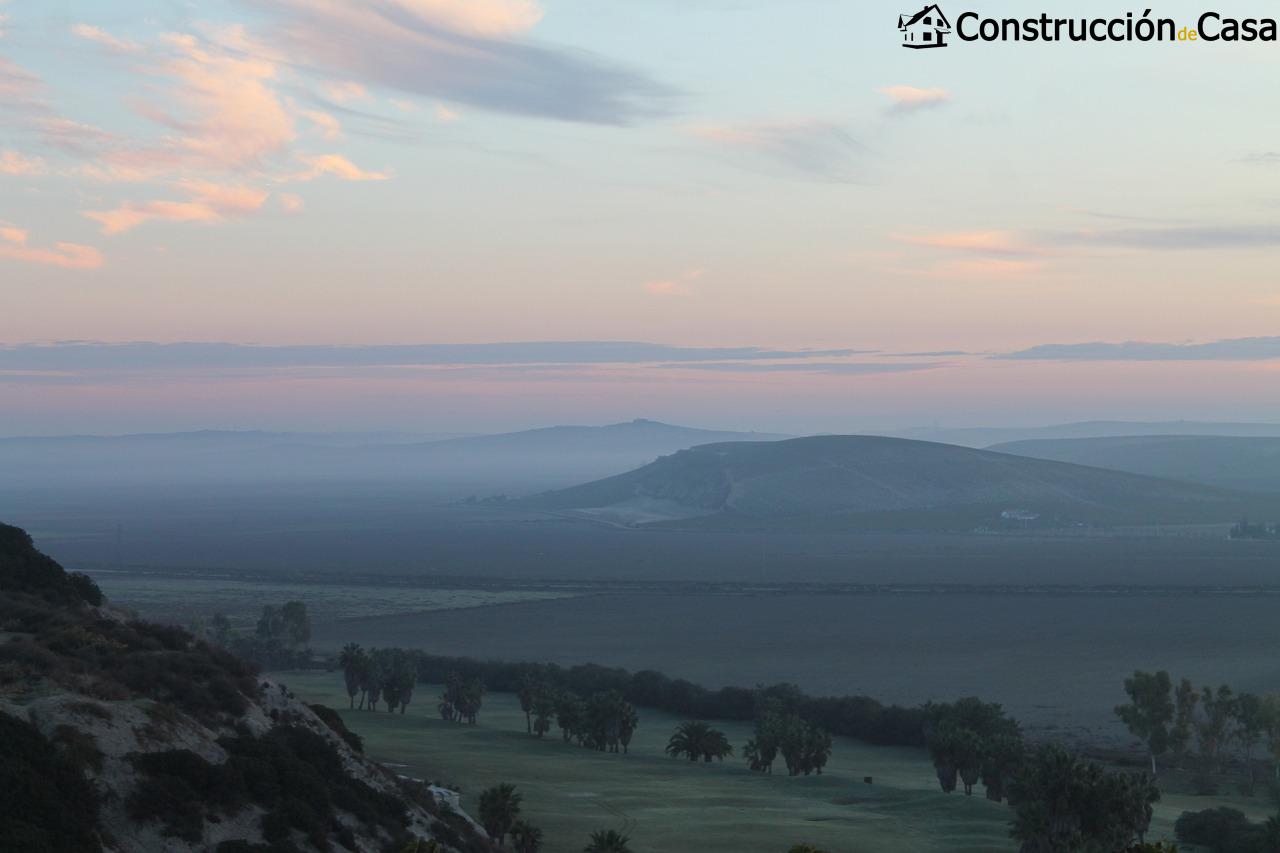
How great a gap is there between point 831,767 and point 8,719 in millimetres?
50118

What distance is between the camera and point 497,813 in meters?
45.7

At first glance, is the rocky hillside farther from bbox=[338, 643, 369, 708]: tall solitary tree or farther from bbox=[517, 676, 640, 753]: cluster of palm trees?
bbox=[338, 643, 369, 708]: tall solitary tree

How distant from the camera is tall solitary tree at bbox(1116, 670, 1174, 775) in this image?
74.2m

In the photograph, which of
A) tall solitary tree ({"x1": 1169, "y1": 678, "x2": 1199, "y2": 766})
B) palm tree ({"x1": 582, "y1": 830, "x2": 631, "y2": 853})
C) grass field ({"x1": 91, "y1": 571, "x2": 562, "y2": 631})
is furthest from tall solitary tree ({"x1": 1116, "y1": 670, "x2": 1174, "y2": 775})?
grass field ({"x1": 91, "y1": 571, "x2": 562, "y2": 631})

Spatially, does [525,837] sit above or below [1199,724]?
above

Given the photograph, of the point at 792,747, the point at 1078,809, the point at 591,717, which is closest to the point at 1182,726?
the point at 792,747

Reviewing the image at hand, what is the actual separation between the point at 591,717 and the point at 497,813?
29.9 meters

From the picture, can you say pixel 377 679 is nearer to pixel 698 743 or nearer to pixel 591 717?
pixel 591 717

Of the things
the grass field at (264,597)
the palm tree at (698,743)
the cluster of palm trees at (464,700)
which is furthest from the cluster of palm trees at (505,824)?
the grass field at (264,597)

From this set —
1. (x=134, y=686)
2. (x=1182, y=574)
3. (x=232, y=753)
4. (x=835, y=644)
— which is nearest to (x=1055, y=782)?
(x=232, y=753)

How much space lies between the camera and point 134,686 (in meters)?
35.8

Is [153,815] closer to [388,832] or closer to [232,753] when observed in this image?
[232,753]

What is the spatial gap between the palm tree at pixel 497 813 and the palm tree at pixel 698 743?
88.0 ft

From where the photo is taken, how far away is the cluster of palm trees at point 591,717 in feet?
246
